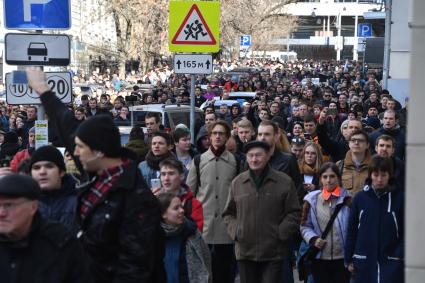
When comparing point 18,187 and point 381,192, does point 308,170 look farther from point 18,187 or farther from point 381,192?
point 18,187

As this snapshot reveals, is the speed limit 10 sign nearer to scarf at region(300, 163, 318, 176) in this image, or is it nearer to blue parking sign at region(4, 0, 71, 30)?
blue parking sign at region(4, 0, 71, 30)

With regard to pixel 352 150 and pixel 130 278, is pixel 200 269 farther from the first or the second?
pixel 352 150

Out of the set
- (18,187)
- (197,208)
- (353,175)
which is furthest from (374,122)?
(18,187)

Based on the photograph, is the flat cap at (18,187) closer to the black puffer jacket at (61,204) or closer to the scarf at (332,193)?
the black puffer jacket at (61,204)

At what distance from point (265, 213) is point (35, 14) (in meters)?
3.11

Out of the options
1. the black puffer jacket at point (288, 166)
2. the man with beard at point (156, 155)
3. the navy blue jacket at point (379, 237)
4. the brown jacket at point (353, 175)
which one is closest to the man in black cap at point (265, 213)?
the navy blue jacket at point (379, 237)

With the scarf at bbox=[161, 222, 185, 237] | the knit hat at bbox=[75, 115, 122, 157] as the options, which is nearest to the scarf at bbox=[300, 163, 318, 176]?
the scarf at bbox=[161, 222, 185, 237]

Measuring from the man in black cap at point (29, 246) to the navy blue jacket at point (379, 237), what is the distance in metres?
3.62

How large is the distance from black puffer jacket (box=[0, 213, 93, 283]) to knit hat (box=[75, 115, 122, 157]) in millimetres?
612

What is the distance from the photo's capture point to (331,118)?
53.7 ft

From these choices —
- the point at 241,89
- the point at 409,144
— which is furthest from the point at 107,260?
the point at 241,89

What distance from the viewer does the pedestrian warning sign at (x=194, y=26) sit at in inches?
472

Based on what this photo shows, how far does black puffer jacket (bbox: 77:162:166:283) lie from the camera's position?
444 centimetres

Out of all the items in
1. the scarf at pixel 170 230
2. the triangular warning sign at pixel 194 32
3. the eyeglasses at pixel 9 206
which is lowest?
the scarf at pixel 170 230
